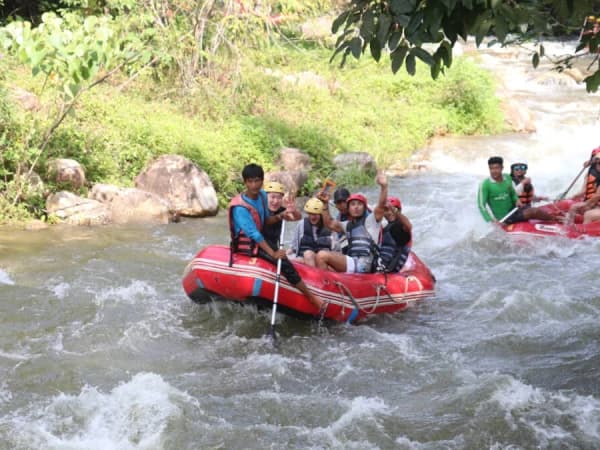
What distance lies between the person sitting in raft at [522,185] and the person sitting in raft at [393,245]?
2.82m

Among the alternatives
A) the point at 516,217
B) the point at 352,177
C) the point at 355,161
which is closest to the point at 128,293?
the point at 516,217

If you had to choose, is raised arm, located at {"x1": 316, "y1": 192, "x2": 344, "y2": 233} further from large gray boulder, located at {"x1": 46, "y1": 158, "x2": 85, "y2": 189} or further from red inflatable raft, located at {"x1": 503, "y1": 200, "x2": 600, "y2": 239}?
→ large gray boulder, located at {"x1": 46, "y1": 158, "x2": 85, "y2": 189}

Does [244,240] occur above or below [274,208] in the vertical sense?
below

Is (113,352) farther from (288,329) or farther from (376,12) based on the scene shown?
(376,12)

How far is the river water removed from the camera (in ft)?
17.1

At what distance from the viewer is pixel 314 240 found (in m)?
7.60

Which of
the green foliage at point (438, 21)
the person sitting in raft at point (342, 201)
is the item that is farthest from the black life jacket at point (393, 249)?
the green foliage at point (438, 21)

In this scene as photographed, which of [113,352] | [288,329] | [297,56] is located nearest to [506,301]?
[288,329]

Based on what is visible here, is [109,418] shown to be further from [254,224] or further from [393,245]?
[393,245]

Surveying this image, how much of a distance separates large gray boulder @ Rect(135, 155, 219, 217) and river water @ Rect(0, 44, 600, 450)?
2.97 feet

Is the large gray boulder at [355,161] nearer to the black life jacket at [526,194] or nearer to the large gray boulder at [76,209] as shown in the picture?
the black life jacket at [526,194]

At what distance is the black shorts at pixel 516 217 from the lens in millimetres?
9883

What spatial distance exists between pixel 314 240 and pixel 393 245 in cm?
80

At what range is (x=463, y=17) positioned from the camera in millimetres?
3414
